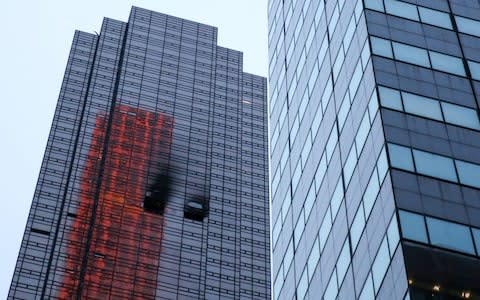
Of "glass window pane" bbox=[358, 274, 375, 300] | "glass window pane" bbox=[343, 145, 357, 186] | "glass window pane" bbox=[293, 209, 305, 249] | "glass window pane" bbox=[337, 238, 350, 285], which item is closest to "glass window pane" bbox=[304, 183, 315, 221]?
"glass window pane" bbox=[293, 209, 305, 249]

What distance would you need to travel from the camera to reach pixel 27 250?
12544 cm

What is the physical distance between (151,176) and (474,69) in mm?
93411

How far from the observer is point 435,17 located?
59.3m

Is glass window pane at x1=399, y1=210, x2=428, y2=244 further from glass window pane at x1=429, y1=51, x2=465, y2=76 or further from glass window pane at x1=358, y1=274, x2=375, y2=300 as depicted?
glass window pane at x1=429, y1=51, x2=465, y2=76

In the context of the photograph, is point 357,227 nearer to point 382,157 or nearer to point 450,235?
point 382,157

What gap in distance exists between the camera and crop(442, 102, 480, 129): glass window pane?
51.5m

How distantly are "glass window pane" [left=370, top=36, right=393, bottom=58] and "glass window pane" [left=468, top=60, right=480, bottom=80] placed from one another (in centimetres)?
477

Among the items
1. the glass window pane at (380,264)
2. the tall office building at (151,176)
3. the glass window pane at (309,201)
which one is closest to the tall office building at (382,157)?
the glass window pane at (380,264)

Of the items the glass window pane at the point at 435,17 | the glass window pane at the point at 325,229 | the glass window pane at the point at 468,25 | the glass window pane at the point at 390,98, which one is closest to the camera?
the glass window pane at the point at 390,98

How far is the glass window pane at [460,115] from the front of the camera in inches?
2028

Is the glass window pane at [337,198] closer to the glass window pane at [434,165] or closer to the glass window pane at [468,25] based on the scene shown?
the glass window pane at [434,165]

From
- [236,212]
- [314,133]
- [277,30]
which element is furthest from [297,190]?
[236,212]

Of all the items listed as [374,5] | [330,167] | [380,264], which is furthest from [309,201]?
[380,264]

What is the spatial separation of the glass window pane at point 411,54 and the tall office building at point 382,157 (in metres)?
0.07
